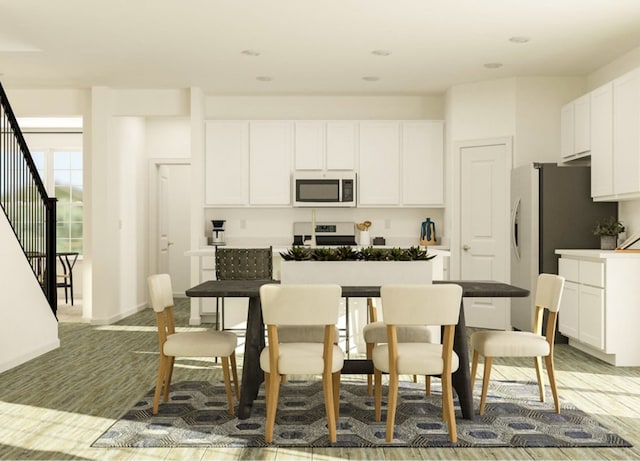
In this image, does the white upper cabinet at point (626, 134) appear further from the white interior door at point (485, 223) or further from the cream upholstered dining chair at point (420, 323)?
the cream upholstered dining chair at point (420, 323)

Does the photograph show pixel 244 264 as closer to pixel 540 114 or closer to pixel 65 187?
pixel 540 114

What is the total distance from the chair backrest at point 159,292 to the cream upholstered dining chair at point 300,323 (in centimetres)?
88

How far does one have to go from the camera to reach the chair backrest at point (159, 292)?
403cm

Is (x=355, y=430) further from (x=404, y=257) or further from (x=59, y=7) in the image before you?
(x=59, y=7)

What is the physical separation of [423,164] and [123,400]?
199 inches

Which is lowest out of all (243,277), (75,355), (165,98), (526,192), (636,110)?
(75,355)

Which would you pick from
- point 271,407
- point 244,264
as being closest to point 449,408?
point 271,407

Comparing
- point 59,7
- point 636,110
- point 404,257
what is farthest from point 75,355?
point 636,110

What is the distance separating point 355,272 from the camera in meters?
4.31

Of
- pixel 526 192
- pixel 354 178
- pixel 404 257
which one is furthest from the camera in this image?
pixel 354 178

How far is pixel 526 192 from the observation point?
22.5 ft

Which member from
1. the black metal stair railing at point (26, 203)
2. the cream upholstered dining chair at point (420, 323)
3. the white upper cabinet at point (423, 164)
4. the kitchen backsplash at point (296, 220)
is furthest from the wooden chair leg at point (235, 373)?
the white upper cabinet at point (423, 164)

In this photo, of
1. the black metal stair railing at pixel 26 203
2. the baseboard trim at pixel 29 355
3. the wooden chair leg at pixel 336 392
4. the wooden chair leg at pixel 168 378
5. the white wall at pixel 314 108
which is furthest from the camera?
the white wall at pixel 314 108

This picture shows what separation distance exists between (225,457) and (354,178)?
529 cm
